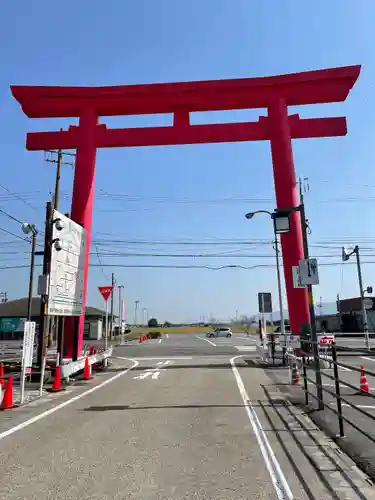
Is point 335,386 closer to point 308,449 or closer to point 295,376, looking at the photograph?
point 308,449

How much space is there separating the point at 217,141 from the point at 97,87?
18.0ft

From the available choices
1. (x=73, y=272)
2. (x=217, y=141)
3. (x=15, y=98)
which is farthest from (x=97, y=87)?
(x=73, y=272)

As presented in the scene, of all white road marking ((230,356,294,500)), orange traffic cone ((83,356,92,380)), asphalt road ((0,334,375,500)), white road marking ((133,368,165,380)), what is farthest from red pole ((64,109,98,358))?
white road marking ((230,356,294,500))

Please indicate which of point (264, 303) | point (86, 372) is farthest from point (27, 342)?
point (264, 303)

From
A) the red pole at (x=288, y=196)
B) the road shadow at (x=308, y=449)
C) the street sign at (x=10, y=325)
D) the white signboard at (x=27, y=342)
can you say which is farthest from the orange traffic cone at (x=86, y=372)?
the street sign at (x=10, y=325)

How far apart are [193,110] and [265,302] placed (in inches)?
404

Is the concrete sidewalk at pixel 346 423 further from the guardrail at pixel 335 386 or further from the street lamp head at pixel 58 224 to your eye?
the street lamp head at pixel 58 224

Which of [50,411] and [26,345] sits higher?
[26,345]

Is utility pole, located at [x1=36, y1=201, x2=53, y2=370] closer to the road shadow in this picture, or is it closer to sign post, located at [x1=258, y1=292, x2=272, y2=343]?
the road shadow

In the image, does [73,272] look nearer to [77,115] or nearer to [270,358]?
[77,115]

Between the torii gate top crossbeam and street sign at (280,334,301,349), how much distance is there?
9741mm

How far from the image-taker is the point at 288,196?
16719mm

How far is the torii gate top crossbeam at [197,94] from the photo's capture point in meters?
17.0

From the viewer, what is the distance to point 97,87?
690 inches
